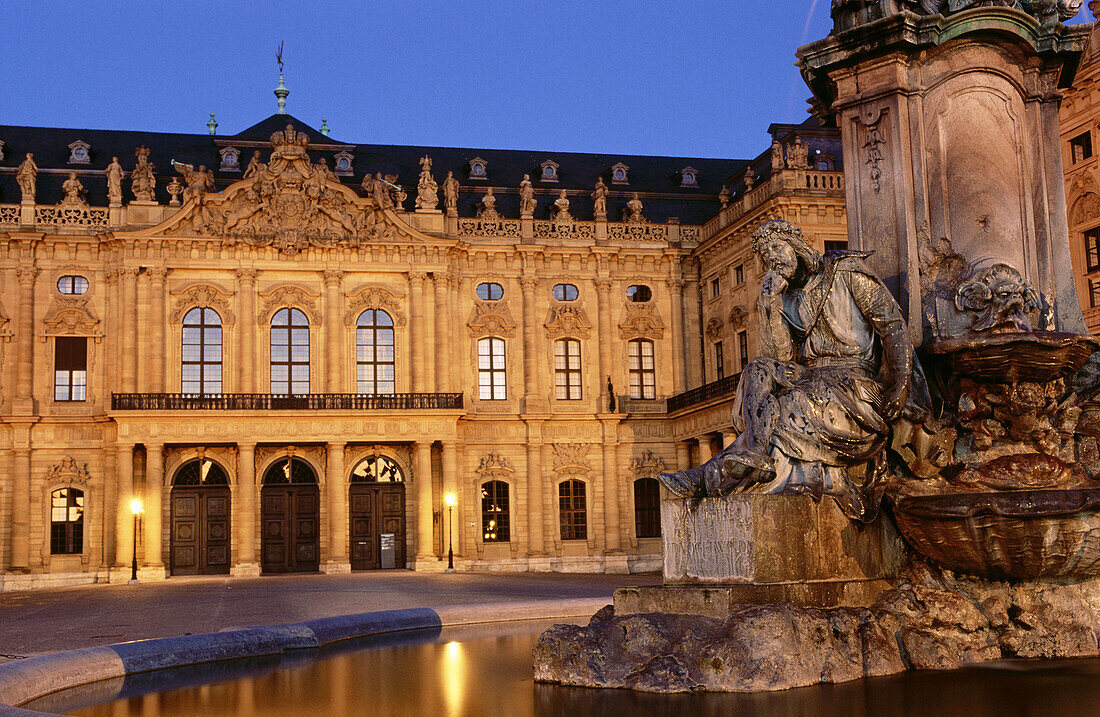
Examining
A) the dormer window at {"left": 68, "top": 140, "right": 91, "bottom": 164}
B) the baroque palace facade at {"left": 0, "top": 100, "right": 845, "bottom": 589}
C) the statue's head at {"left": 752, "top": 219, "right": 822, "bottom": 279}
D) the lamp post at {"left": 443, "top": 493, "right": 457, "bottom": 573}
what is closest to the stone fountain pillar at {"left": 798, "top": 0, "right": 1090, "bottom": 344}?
the statue's head at {"left": 752, "top": 219, "right": 822, "bottom": 279}

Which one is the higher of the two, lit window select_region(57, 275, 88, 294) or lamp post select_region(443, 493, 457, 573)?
lit window select_region(57, 275, 88, 294)

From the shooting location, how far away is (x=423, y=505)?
38594 millimetres

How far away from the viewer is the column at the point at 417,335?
4012 centimetres

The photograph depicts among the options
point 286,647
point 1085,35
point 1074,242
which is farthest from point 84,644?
point 1074,242

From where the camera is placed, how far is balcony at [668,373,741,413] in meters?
36.8

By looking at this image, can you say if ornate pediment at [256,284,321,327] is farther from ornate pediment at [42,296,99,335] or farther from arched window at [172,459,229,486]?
ornate pediment at [42,296,99,335]

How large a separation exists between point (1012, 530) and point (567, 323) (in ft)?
116

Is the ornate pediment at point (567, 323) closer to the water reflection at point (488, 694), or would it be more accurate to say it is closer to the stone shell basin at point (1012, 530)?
the water reflection at point (488, 694)

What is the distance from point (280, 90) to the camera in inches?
2024

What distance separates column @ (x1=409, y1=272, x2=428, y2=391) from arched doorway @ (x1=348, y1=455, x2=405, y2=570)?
111 inches

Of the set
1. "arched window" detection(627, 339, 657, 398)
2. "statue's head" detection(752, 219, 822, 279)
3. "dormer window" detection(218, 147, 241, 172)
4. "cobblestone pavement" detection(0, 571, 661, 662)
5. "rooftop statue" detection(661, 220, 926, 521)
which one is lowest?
"cobblestone pavement" detection(0, 571, 661, 662)

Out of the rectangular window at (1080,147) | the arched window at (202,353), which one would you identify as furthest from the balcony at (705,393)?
the arched window at (202,353)

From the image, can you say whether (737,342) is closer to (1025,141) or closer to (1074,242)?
(1074,242)

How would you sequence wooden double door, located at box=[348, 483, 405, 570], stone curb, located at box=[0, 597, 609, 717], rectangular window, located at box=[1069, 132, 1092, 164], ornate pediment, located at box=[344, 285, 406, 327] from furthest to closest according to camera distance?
ornate pediment, located at box=[344, 285, 406, 327] < wooden double door, located at box=[348, 483, 405, 570] < rectangular window, located at box=[1069, 132, 1092, 164] < stone curb, located at box=[0, 597, 609, 717]
